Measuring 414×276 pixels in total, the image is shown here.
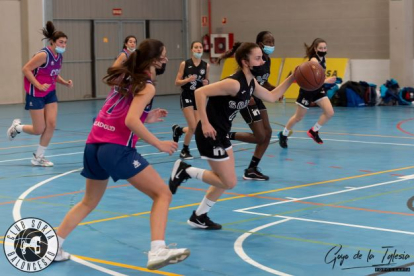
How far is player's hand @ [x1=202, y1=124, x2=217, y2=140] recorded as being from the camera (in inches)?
286

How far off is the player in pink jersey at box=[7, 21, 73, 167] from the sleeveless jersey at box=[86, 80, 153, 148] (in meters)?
5.73

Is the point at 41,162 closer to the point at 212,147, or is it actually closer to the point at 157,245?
the point at 212,147

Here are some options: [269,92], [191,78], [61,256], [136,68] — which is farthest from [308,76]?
[191,78]

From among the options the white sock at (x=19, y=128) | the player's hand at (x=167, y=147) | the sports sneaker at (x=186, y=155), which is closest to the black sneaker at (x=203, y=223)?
the player's hand at (x=167, y=147)

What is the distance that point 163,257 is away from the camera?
18.9 ft

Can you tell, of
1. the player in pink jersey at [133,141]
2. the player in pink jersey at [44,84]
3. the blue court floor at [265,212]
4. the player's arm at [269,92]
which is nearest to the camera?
the player in pink jersey at [133,141]

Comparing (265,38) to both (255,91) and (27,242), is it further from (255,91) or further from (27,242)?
(27,242)

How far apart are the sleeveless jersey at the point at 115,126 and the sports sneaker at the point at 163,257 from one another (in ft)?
3.00

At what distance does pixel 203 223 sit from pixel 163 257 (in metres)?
1.93

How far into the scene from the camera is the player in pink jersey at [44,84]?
11.7m

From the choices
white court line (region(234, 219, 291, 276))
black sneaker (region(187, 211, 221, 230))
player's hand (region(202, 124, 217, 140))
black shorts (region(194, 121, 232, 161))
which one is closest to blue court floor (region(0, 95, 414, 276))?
white court line (region(234, 219, 291, 276))

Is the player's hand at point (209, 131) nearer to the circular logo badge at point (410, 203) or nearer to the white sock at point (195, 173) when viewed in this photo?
the white sock at point (195, 173)

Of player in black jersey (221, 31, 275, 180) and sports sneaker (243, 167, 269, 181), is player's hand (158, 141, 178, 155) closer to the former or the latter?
player in black jersey (221, 31, 275, 180)

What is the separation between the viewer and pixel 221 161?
7.39m
